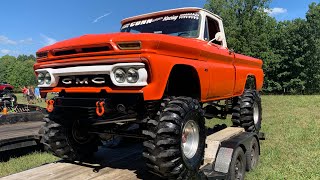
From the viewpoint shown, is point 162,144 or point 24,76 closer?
point 162,144

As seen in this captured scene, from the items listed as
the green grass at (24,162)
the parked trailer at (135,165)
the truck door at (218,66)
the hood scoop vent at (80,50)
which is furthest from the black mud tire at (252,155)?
the green grass at (24,162)

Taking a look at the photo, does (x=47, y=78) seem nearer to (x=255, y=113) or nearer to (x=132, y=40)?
(x=132, y=40)

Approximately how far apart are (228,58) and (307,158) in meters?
2.60

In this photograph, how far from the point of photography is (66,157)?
514cm

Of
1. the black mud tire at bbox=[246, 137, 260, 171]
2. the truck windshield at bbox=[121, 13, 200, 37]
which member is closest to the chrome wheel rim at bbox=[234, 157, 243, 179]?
the black mud tire at bbox=[246, 137, 260, 171]

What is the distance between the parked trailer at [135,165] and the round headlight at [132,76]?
1.29 meters

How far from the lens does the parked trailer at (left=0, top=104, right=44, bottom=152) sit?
720 centimetres

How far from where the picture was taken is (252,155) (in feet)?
20.7

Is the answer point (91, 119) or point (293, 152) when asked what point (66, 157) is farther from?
point (293, 152)

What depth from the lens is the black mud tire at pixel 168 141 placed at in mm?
3869

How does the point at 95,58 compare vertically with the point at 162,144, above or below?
above

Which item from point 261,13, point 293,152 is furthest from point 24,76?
point 293,152

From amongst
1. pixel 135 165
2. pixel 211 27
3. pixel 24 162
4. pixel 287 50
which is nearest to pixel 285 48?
pixel 287 50

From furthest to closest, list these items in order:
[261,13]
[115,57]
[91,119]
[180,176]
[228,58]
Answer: [261,13] < [228,58] < [91,119] < [180,176] < [115,57]
